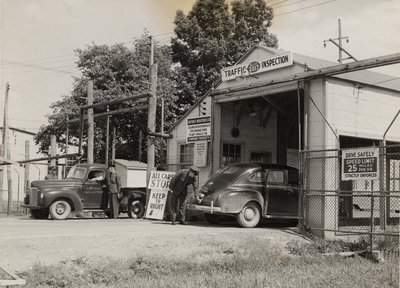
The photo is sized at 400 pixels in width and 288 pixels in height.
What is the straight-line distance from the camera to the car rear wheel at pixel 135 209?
737 inches

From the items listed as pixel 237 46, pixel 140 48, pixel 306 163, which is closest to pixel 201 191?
pixel 306 163

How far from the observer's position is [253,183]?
579 inches

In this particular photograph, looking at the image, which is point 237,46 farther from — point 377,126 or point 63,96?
point 377,126

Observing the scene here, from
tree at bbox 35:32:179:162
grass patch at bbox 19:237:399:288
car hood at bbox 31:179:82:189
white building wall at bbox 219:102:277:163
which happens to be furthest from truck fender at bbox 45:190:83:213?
tree at bbox 35:32:179:162

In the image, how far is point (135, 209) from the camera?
18.8 meters

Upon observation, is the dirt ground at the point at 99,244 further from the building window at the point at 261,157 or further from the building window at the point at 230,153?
the building window at the point at 261,157

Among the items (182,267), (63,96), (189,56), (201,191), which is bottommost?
(182,267)

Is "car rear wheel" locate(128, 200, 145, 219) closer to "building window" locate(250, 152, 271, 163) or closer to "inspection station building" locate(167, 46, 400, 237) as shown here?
"inspection station building" locate(167, 46, 400, 237)

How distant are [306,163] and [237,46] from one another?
20.6m

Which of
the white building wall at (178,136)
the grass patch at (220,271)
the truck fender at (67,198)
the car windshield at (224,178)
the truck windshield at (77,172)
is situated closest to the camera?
the grass patch at (220,271)

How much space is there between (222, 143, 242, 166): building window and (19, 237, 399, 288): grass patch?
810cm

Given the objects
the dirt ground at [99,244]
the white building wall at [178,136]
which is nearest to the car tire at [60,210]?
the white building wall at [178,136]

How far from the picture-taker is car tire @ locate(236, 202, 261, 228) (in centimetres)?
1425

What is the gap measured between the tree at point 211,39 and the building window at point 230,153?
13.6 meters
